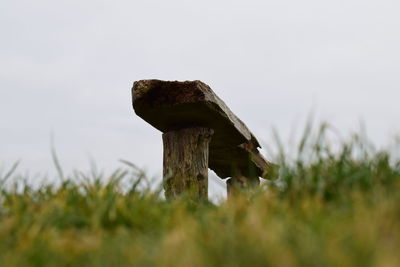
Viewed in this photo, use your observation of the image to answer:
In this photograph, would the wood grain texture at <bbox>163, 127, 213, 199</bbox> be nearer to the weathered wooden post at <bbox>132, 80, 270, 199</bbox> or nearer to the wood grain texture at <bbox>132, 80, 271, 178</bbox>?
the weathered wooden post at <bbox>132, 80, 270, 199</bbox>

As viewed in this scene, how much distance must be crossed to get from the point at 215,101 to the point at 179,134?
0.69 metres

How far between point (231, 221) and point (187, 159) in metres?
4.37

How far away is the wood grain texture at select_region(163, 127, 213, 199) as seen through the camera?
7.18 m

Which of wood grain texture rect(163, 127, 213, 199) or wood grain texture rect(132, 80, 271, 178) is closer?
wood grain texture rect(132, 80, 271, 178)

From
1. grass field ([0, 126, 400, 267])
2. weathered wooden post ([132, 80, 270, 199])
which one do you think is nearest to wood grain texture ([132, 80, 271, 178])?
weathered wooden post ([132, 80, 270, 199])

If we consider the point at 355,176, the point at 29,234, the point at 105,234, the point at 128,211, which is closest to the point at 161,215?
the point at 128,211

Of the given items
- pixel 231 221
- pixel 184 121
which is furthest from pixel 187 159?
pixel 231 221

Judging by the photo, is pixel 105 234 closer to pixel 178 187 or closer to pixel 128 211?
pixel 128 211

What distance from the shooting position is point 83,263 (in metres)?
2.58

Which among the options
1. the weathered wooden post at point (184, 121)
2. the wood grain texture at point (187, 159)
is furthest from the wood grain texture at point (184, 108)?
the wood grain texture at point (187, 159)

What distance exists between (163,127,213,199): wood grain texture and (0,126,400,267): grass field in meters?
2.96

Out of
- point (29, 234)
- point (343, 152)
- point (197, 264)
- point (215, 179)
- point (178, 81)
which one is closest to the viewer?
point (197, 264)

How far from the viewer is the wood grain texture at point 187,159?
23.5ft

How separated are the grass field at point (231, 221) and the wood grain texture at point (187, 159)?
2.96 metres
